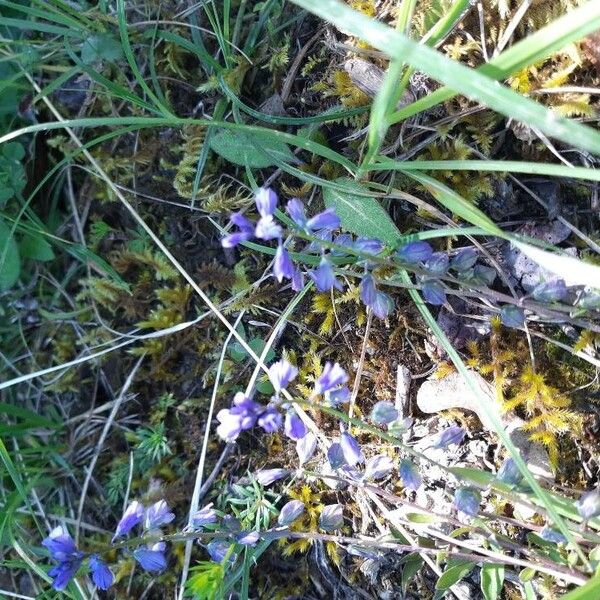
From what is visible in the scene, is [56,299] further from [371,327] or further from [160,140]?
[371,327]

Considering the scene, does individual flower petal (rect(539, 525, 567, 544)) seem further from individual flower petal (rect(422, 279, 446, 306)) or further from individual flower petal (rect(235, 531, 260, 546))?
individual flower petal (rect(235, 531, 260, 546))

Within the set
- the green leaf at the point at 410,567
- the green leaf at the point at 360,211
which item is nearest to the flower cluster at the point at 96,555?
the green leaf at the point at 410,567

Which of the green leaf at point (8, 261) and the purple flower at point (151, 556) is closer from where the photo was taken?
the purple flower at point (151, 556)

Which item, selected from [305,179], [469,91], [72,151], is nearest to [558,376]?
[305,179]

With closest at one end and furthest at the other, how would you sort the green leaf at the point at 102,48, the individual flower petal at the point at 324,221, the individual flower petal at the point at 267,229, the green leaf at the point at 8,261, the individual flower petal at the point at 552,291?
the individual flower petal at the point at 267,229, the individual flower petal at the point at 324,221, the individual flower petal at the point at 552,291, the green leaf at the point at 102,48, the green leaf at the point at 8,261

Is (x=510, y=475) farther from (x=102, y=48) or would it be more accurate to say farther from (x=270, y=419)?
(x=102, y=48)

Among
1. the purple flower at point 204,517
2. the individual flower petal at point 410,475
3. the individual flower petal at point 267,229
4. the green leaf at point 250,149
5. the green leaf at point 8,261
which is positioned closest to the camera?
the individual flower petal at point 267,229

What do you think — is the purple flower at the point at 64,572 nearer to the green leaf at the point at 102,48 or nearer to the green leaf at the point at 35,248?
the green leaf at the point at 35,248
